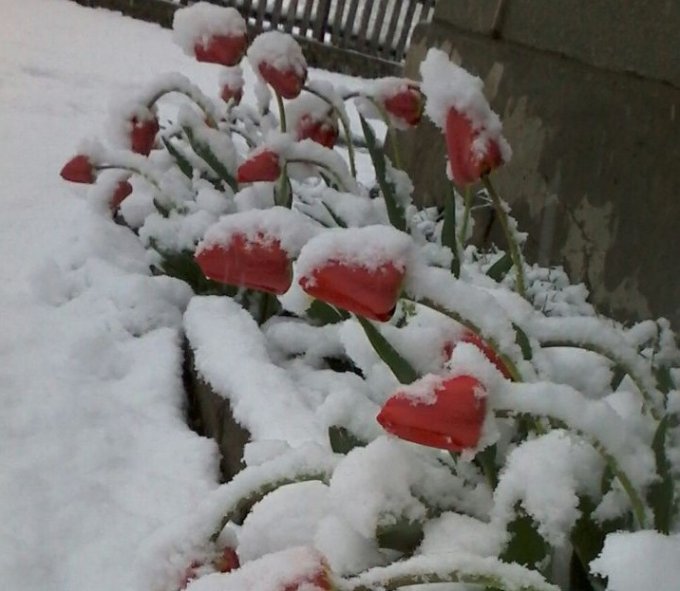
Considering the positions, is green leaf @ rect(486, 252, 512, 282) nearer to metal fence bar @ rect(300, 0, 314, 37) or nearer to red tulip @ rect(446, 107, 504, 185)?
red tulip @ rect(446, 107, 504, 185)

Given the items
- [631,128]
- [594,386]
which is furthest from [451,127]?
[631,128]

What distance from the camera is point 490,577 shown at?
20.1 inches

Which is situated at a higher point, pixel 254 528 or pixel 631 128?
pixel 631 128

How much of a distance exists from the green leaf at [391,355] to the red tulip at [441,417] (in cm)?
20

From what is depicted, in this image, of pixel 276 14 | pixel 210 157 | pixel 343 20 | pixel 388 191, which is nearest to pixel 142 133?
pixel 210 157

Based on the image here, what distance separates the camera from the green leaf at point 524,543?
62cm

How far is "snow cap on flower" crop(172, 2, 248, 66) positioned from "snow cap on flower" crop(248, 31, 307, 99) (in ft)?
0.30

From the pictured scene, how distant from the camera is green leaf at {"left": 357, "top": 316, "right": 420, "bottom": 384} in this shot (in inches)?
27.9

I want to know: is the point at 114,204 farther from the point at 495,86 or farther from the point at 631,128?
the point at 631,128

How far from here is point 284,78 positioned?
53.1 inches

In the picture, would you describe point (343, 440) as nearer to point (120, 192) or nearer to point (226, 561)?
point (226, 561)

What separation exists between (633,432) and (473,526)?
0.16 metres

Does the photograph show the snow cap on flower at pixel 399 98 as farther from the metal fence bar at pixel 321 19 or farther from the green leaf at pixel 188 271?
the metal fence bar at pixel 321 19

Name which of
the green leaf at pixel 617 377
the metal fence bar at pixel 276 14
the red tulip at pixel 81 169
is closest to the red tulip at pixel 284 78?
the red tulip at pixel 81 169
